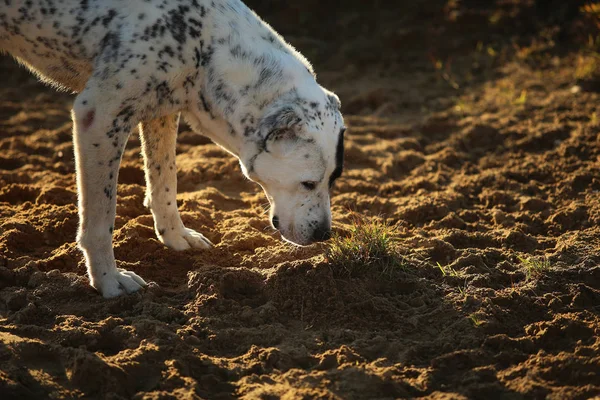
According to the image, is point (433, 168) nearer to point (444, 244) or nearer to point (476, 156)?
point (476, 156)

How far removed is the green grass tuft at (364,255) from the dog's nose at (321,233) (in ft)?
0.40

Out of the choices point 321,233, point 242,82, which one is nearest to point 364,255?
point 321,233

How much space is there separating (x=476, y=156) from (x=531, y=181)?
2.40 feet

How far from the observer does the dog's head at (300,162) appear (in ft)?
13.1

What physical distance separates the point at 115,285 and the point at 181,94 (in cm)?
109

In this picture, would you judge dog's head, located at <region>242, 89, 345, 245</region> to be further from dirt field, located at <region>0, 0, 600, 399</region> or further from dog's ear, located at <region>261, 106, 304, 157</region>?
dirt field, located at <region>0, 0, 600, 399</region>

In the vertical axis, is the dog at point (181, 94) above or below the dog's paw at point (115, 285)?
above

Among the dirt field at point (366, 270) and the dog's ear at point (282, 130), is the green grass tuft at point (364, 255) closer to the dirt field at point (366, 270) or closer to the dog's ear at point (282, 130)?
the dirt field at point (366, 270)

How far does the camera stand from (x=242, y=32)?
420cm

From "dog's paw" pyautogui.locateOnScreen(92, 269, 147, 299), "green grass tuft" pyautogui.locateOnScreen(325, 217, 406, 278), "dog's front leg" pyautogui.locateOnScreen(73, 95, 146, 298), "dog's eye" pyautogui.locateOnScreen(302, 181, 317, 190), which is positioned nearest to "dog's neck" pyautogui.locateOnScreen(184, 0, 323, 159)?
"dog's eye" pyautogui.locateOnScreen(302, 181, 317, 190)

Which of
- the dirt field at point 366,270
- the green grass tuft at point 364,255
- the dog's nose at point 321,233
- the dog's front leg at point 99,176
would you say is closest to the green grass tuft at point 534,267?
the dirt field at point 366,270

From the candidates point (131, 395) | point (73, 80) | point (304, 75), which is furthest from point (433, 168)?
point (131, 395)

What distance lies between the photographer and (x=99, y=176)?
4012 mm

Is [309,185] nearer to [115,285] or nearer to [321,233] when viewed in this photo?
[321,233]
